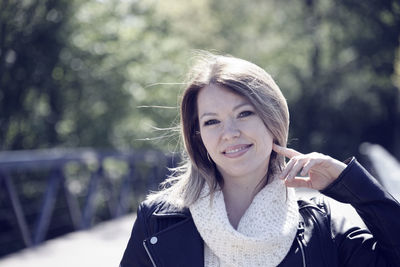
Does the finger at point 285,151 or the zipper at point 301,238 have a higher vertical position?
the finger at point 285,151

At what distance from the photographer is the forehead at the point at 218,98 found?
7.34 ft

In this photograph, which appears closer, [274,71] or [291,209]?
Answer: [291,209]

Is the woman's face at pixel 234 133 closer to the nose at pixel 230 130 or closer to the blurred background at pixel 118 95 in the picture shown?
the nose at pixel 230 130

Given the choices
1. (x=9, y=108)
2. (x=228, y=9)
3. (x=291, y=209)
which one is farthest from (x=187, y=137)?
(x=228, y=9)

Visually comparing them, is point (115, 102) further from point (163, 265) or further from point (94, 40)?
point (163, 265)

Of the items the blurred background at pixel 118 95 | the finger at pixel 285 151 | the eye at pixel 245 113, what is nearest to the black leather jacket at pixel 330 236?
the finger at pixel 285 151

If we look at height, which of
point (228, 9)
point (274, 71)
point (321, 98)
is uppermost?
point (228, 9)

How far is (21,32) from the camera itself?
31.9ft

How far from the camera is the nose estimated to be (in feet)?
7.16

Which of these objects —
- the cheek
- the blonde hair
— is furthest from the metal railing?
the cheek

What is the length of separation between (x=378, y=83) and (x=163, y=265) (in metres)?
16.7

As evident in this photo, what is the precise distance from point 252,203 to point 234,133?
0.32 meters

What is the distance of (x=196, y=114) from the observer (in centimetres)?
245

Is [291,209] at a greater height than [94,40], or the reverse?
[94,40]
